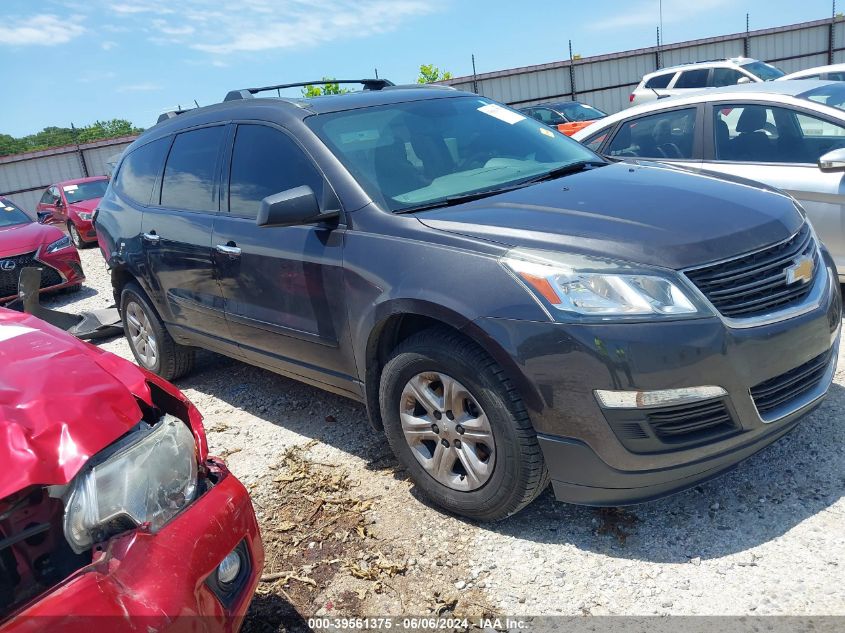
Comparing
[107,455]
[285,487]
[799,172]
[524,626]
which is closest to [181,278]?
[285,487]

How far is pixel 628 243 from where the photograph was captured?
2.61 metres

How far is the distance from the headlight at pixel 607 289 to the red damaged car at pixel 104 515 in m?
1.24

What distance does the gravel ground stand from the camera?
246 centimetres

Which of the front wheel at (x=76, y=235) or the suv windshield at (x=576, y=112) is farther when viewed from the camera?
the suv windshield at (x=576, y=112)

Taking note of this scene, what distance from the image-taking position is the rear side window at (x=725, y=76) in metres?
14.3

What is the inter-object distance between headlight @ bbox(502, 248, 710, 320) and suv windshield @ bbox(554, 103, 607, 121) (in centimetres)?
1563

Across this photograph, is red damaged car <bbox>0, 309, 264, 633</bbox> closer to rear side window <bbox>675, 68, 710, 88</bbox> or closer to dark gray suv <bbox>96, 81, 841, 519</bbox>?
dark gray suv <bbox>96, 81, 841, 519</bbox>

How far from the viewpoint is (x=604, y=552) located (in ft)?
9.02

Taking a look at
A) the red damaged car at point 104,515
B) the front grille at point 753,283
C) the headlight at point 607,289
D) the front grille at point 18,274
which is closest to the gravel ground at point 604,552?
the red damaged car at point 104,515

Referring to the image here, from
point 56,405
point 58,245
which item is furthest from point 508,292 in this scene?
point 58,245

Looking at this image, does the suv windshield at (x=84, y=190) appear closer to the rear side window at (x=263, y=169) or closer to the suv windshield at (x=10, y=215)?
the suv windshield at (x=10, y=215)

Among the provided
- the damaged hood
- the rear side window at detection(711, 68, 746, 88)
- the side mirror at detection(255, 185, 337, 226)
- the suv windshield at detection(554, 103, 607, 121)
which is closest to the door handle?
the side mirror at detection(255, 185, 337, 226)

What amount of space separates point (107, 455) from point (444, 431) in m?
1.37

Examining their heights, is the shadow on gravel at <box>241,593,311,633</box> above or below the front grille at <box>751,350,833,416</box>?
below
